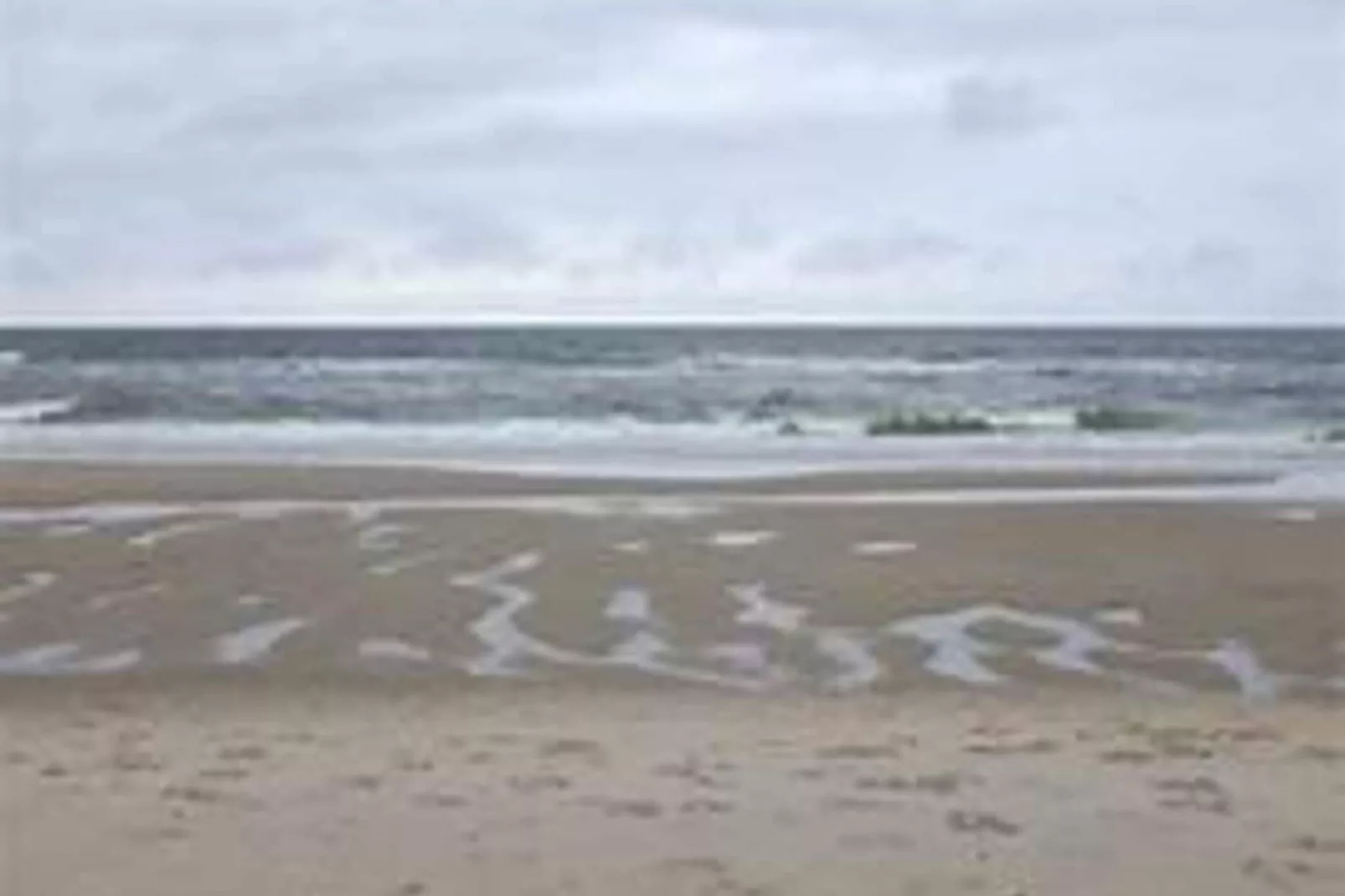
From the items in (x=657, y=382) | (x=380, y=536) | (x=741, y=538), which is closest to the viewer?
(x=741, y=538)

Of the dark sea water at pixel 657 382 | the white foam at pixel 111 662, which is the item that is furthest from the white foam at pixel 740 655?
the dark sea water at pixel 657 382

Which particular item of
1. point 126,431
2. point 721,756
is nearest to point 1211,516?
point 721,756

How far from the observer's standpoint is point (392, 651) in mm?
11633

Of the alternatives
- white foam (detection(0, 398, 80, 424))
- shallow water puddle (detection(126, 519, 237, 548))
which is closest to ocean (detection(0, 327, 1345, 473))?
white foam (detection(0, 398, 80, 424))

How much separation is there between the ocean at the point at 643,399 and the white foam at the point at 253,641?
16.2 meters

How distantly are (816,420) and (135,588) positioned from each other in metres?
27.7

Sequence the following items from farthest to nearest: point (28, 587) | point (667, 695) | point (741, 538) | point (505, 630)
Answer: point (741, 538), point (28, 587), point (505, 630), point (667, 695)

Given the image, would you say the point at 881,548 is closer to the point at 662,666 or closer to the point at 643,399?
the point at 662,666

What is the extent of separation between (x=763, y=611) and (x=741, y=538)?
3705 mm

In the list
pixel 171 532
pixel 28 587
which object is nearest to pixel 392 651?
pixel 28 587

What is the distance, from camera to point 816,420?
40906 mm

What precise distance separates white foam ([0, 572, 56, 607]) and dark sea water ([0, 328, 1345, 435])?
932 inches

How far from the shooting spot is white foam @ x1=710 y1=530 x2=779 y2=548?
16234mm

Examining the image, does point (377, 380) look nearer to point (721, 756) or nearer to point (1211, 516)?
point (1211, 516)
